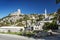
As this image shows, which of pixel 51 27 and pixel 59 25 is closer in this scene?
pixel 59 25

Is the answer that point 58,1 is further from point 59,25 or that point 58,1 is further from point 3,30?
point 3,30

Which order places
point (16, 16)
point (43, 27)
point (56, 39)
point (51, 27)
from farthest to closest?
point (16, 16), point (43, 27), point (51, 27), point (56, 39)

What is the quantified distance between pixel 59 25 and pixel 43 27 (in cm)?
876

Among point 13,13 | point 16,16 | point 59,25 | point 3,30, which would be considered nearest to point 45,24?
point 59,25

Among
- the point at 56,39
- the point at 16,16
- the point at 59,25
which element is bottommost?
the point at 56,39

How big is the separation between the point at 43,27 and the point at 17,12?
58826 mm

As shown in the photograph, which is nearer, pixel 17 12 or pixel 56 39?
pixel 56 39

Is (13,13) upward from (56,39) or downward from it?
upward

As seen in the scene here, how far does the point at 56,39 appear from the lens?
32031 mm

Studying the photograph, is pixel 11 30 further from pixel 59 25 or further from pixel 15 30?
pixel 59 25

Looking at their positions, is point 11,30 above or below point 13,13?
below

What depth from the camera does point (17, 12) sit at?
379 feet

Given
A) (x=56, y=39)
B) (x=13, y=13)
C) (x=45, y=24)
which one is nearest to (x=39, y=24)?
(x=45, y=24)

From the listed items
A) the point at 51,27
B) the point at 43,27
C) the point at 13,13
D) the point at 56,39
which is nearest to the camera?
the point at 56,39
